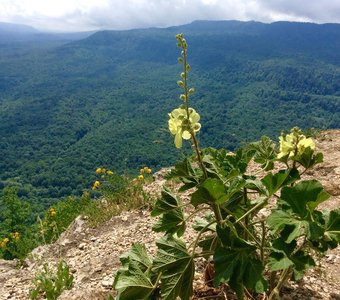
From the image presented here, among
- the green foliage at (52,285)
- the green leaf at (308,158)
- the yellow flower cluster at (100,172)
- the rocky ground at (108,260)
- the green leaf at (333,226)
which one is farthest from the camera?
the yellow flower cluster at (100,172)

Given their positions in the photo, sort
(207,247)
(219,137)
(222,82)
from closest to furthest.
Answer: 1. (207,247)
2. (219,137)
3. (222,82)

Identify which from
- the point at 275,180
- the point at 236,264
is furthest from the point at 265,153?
the point at 236,264

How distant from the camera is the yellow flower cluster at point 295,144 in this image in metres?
1.99

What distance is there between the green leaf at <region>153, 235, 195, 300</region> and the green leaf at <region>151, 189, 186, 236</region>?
8.4 inches

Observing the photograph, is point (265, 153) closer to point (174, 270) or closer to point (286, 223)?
point (286, 223)

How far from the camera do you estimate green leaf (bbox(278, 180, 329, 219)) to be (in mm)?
1788

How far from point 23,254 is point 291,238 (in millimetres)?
3909

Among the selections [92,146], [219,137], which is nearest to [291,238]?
[219,137]

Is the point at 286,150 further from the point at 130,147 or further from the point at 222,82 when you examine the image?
the point at 222,82

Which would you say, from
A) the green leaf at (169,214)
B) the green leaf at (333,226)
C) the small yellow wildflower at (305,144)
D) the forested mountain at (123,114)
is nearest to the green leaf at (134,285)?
the green leaf at (169,214)

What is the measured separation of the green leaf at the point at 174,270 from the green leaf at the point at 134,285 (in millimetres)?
92

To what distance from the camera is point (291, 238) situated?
168 cm

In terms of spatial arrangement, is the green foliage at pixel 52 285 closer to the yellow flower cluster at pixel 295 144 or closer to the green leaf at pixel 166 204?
the green leaf at pixel 166 204

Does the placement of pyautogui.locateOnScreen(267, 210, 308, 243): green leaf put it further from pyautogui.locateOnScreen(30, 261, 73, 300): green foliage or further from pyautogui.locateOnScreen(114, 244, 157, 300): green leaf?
pyautogui.locateOnScreen(30, 261, 73, 300): green foliage
